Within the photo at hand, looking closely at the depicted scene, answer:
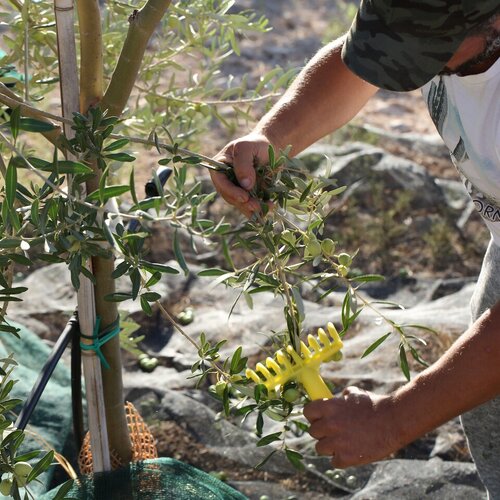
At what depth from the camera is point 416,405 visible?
1618mm

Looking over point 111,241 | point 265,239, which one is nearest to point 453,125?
point 265,239

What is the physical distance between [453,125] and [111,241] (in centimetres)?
84

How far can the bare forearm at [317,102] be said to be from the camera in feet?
6.49

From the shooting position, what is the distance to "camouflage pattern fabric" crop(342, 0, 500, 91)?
1466 millimetres

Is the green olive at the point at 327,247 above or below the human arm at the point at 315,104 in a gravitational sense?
below

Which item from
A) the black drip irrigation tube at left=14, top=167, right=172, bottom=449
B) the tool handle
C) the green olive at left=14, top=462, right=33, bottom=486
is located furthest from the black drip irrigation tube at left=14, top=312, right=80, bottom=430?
the tool handle

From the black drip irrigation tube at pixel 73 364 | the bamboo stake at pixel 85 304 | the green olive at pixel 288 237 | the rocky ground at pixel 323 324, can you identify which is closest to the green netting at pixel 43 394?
the rocky ground at pixel 323 324

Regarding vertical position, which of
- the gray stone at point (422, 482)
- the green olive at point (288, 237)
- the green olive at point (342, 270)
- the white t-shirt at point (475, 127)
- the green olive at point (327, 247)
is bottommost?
the gray stone at point (422, 482)

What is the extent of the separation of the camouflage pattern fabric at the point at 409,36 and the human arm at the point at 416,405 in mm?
439

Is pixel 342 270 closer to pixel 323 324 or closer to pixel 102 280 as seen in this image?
pixel 102 280

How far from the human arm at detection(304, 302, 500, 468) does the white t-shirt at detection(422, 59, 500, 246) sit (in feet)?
1.02

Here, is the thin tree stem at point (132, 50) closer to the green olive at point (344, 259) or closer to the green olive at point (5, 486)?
the green olive at point (344, 259)

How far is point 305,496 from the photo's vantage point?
104 inches

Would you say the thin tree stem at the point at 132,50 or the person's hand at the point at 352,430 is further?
the thin tree stem at the point at 132,50
